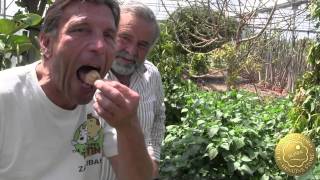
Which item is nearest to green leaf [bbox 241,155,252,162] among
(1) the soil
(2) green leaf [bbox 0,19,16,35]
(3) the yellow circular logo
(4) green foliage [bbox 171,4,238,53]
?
(3) the yellow circular logo

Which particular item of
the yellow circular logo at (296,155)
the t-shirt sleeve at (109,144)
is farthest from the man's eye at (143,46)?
the yellow circular logo at (296,155)

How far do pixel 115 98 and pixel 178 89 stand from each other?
4.20 m

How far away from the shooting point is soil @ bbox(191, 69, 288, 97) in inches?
421

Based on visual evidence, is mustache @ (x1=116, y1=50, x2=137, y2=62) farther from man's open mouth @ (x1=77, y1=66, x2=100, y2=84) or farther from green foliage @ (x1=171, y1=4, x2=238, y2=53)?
green foliage @ (x1=171, y1=4, x2=238, y2=53)

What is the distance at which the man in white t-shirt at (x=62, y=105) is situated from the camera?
1.27 m

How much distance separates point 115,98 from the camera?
1138mm

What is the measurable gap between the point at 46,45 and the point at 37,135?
230 millimetres

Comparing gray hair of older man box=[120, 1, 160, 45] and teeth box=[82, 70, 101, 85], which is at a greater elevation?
gray hair of older man box=[120, 1, 160, 45]

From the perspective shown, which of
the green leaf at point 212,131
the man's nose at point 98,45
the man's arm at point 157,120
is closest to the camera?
the man's nose at point 98,45

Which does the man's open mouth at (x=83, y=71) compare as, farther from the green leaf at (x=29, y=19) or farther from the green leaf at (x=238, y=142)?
the green leaf at (x=238, y=142)

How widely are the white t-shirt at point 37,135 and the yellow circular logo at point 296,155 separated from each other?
4.02 feet

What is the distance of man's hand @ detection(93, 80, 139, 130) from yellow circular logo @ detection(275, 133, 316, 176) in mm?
1376

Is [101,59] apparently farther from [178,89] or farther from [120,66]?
[178,89]

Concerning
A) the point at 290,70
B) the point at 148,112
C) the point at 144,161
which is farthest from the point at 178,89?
the point at 290,70
